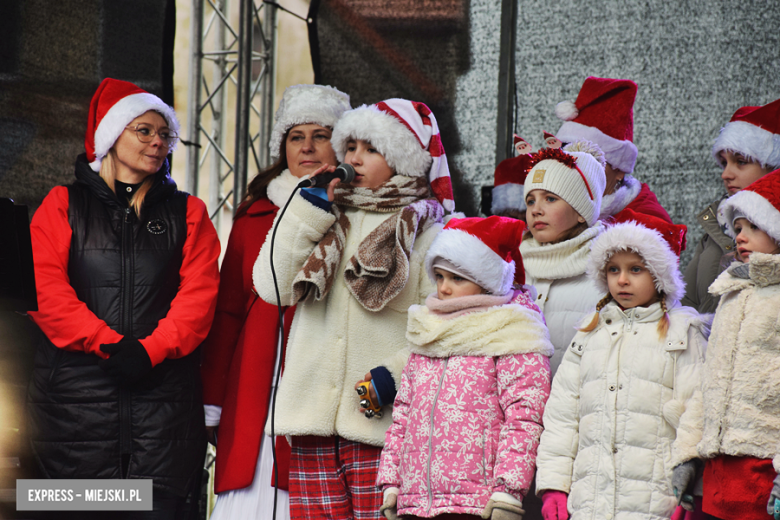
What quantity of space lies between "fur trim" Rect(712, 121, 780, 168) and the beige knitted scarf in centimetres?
114

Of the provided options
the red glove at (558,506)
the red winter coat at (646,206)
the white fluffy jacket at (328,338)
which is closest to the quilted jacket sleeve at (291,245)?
the white fluffy jacket at (328,338)

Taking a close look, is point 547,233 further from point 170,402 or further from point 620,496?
point 170,402

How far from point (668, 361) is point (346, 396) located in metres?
0.97

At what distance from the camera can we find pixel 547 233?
2648mm

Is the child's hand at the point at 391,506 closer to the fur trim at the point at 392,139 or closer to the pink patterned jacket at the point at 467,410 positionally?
the pink patterned jacket at the point at 467,410

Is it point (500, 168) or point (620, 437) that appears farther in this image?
point (500, 168)

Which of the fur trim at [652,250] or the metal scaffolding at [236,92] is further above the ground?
the metal scaffolding at [236,92]

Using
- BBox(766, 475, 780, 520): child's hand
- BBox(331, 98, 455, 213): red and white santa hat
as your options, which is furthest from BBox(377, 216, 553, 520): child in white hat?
BBox(766, 475, 780, 520): child's hand

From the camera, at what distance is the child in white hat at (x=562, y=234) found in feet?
8.57

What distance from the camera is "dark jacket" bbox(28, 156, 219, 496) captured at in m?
2.73

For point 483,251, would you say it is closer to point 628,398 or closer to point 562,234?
point 562,234

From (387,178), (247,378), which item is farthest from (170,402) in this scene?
(387,178)

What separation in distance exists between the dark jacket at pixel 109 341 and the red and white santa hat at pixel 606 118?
1567 mm

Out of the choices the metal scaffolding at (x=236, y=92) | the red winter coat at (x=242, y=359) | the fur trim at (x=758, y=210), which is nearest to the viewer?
the fur trim at (x=758, y=210)
